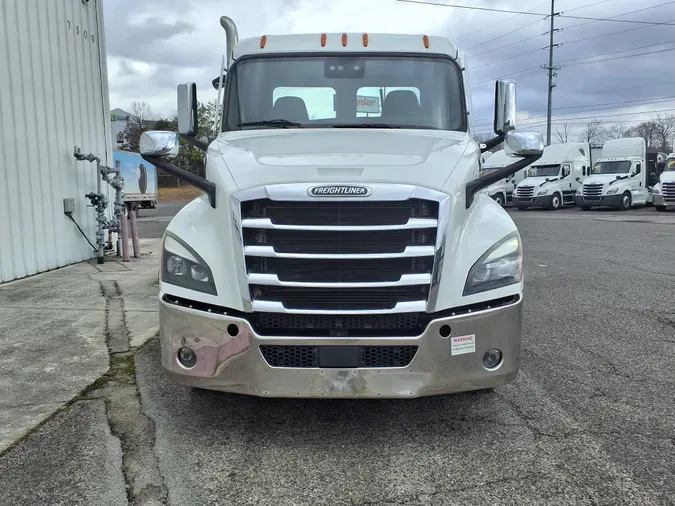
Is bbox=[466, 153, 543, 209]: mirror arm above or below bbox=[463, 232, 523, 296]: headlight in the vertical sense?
above

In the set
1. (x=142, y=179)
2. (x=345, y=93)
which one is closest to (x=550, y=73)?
(x=142, y=179)

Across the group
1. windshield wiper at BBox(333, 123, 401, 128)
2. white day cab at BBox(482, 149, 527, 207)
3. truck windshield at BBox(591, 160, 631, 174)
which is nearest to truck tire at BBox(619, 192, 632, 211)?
truck windshield at BBox(591, 160, 631, 174)

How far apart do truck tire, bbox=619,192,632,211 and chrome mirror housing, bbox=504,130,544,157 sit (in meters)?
25.8

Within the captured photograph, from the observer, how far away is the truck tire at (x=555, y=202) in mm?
29656

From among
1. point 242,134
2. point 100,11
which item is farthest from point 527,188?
point 242,134

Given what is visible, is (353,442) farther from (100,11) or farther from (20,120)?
(100,11)

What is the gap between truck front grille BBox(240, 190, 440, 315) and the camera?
10.4 ft

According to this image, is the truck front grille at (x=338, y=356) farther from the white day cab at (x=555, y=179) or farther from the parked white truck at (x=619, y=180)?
the white day cab at (x=555, y=179)

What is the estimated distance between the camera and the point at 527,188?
29.8 meters

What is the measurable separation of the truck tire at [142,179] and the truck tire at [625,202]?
948 inches

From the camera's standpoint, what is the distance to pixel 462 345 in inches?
124

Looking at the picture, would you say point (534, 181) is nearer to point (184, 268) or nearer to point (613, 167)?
point (613, 167)

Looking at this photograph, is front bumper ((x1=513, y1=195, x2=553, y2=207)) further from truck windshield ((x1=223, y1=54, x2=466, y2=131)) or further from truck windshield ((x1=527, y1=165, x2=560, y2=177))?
truck windshield ((x1=223, y1=54, x2=466, y2=131))

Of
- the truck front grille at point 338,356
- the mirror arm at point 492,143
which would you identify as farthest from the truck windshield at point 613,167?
the truck front grille at point 338,356
